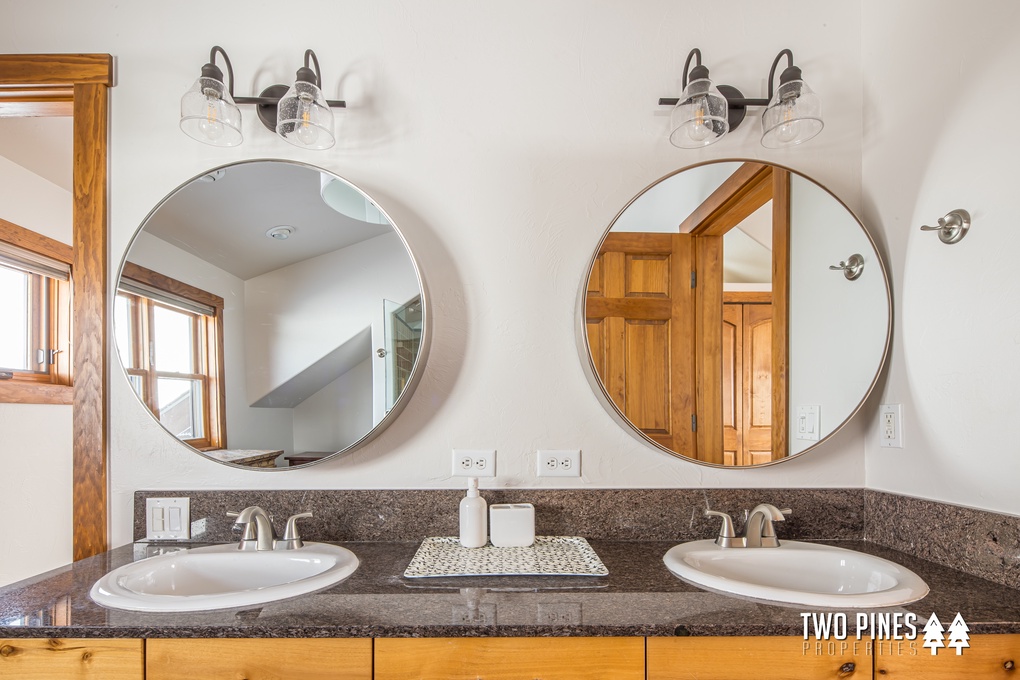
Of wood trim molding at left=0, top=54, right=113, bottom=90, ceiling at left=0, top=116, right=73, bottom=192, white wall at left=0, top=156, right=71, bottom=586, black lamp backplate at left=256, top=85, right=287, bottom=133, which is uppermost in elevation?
ceiling at left=0, top=116, right=73, bottom=192

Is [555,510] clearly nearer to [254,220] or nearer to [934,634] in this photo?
[934,634]

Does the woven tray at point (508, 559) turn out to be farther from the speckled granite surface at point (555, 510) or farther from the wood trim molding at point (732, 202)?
the wood trim molding at point (732, 202)

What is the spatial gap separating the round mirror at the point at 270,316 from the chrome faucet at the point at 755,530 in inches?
32.7

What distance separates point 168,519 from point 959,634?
66.2 inches

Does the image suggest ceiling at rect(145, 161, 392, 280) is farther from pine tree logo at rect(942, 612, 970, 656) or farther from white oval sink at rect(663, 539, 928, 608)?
pine tree logo at rect(942, 612, 970, 656)

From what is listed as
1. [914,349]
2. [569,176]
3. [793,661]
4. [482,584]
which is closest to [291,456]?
[482,584]

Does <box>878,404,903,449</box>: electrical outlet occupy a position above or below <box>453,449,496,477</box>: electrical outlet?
above

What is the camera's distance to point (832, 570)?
132 cm

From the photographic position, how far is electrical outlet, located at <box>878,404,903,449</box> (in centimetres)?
143

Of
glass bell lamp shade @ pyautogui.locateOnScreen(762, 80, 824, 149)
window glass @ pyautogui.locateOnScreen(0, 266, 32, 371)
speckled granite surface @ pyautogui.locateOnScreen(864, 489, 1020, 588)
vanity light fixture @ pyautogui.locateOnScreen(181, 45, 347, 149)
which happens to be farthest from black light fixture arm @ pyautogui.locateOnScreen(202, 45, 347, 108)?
window glass @ pyautogui.locateOnScreen(0, 266, 32, 371)

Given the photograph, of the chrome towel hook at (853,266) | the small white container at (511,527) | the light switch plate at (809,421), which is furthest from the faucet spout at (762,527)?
the chrome towel hook at (853,266)

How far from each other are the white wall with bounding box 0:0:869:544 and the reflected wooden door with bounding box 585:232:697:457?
9cm

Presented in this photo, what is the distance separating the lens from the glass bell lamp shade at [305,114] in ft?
4.56

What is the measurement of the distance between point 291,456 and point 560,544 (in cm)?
70
